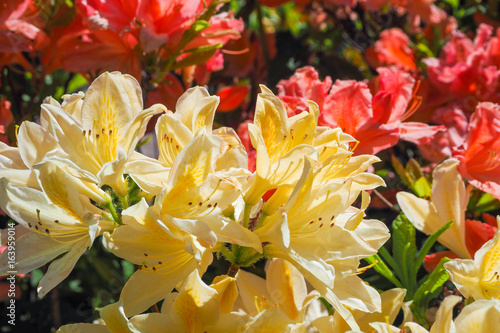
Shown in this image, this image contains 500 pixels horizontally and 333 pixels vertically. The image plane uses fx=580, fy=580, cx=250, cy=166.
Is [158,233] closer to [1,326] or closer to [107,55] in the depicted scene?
[107,55]

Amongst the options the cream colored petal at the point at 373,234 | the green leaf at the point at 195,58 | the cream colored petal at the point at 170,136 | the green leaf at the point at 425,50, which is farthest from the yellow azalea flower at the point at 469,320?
the green leaf at the point at 425,50

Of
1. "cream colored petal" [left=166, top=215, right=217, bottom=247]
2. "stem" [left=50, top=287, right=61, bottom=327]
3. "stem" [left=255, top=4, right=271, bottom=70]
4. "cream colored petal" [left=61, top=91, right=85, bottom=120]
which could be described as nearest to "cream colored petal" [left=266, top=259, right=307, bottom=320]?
"cream colored petal" [left=166, top=215, right=217, bottom=247]

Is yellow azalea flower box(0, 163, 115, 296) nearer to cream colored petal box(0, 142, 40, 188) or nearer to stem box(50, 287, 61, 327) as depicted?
cream colored petal box(0, 142, 40, 188)

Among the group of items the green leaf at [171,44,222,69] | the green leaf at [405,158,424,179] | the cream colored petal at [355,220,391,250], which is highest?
the green leaf at [171,44,222,69]

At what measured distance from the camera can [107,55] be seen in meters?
1.05

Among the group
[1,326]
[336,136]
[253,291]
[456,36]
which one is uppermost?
[336,136]

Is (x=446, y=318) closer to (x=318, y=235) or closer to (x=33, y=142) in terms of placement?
(x=318, y=235)

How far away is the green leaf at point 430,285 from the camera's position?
2.59 ft

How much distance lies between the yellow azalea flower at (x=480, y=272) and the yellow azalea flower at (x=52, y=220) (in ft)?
1.36

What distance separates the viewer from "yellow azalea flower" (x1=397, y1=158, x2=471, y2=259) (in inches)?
33.9

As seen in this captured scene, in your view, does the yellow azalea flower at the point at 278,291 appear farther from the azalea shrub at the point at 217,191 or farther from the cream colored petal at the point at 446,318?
the cream colored petal at the point at 446,318

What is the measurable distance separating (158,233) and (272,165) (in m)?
0.15

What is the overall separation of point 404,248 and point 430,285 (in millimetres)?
80

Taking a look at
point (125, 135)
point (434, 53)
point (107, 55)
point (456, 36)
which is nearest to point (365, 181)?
point (125, 135)
